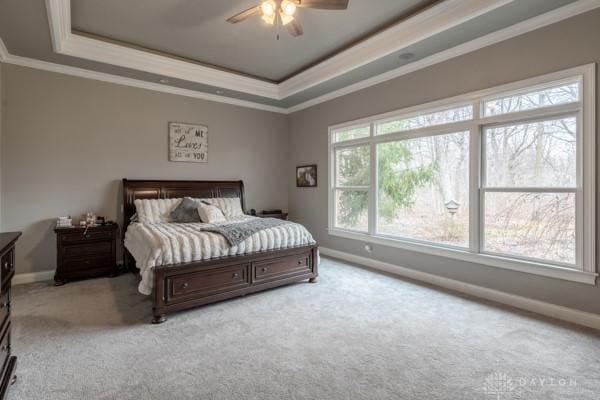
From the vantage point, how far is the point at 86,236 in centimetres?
403

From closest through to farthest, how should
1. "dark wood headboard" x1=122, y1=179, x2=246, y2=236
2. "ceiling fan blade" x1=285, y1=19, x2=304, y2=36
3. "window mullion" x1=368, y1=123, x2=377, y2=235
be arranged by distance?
"ceiling fan blade" x1=285, y1=19, x2=304, y2=36, "dark wood headboard" x1=122, y1=179, x2=246, y2=236, "window mullion" x1=368, y1=123, x2=377, y2=235

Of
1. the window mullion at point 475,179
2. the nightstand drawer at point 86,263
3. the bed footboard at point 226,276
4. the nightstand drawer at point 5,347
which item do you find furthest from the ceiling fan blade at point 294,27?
the nightstand drawer at point 86,263

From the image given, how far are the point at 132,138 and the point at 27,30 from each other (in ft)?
5.76

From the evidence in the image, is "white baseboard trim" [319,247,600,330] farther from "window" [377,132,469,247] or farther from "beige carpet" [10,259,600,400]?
"window" [377,132,469,247]

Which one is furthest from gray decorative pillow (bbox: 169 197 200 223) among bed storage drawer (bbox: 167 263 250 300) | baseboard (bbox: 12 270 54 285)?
baseboard (bbox: 12 270 54 285)

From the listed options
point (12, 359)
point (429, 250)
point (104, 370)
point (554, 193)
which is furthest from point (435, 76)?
point (12, 359)

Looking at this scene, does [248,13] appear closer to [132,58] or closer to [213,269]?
[132,58]

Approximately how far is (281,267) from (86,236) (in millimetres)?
2656

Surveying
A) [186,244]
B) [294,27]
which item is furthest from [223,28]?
[186,244]

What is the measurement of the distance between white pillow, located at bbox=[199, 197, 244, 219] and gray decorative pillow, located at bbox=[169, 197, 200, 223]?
427 millimetres

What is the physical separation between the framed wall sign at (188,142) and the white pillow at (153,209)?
898 mm

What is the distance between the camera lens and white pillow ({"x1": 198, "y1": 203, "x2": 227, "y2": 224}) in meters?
4.38

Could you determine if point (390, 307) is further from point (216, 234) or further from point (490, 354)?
point (216, 234)

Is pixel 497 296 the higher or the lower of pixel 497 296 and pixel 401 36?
the lower
